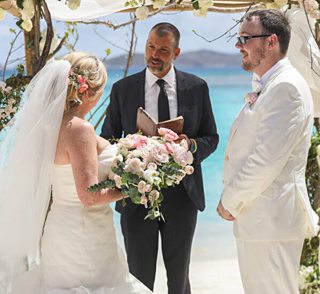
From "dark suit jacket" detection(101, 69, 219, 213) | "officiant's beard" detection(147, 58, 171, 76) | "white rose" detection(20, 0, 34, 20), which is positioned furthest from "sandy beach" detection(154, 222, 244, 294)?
"white rose" detection(20, 0, 34, 20)

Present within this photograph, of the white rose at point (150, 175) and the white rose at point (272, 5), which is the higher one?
the white rose at point (272, 5)

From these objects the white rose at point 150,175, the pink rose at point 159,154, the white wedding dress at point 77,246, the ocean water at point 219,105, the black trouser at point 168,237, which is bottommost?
the ocean water at point 219,105

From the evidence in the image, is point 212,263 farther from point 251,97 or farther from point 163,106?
point 251,97

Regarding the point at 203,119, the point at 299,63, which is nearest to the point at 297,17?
the point at 299,63

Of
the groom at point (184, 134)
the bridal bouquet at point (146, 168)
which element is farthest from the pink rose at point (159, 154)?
the groom at point (184, 134)

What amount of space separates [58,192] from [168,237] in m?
1.21

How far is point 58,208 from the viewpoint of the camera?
484 centimetres

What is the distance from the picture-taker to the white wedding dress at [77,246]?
477 centimetres

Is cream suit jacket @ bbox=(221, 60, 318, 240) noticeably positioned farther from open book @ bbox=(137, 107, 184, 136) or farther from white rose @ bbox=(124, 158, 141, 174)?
white rose @ bbox=(124, 158, 141, 174)

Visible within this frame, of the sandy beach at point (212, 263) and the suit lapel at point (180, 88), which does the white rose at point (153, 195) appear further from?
the sandy beach at point (212, 263)

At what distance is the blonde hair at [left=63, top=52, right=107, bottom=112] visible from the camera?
466cm

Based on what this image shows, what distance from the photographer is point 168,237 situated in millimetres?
5758

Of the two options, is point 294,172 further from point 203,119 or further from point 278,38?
point 203,119

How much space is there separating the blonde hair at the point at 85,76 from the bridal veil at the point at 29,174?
0.05m
